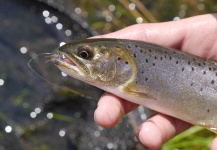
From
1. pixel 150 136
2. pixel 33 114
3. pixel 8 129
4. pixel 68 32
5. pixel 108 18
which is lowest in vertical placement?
pixel 8 129

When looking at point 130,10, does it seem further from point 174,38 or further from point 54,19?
point 174,38

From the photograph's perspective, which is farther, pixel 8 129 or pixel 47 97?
pixel 47 97

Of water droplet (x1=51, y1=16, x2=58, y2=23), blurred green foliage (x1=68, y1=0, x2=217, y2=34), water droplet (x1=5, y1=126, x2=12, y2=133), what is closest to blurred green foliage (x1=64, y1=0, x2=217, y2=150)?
blurred green foliage (x1=68, y1=0, x2=217, y2=34)

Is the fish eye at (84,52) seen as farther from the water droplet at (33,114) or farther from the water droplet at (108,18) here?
the water droplet at (108,18)

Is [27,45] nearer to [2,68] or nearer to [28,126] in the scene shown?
[2,68]

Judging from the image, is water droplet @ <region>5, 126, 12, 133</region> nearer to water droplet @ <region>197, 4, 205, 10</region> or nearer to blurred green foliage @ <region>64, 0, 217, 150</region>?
blurred green foliage @ <region>64, 0, 217, 150</region>

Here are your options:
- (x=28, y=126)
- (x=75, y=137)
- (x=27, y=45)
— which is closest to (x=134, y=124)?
(x=75, y=137)

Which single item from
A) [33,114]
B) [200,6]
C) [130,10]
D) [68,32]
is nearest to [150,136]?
[33,114]
